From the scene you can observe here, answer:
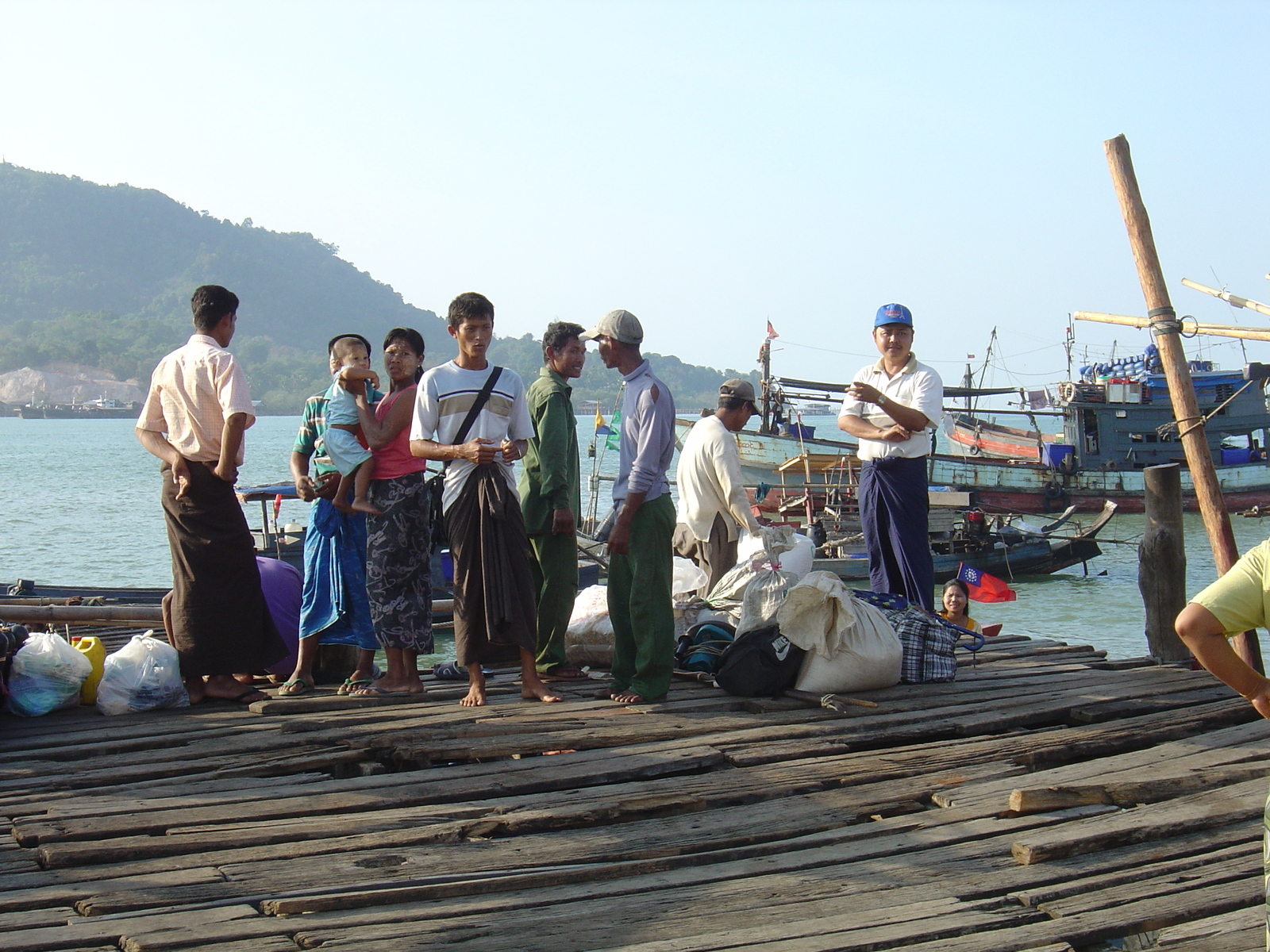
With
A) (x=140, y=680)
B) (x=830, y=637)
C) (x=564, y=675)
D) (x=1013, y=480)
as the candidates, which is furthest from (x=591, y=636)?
(x=1013, y=480)

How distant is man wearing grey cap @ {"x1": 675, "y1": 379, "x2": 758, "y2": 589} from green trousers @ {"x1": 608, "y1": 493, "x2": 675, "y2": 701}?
1198 mm

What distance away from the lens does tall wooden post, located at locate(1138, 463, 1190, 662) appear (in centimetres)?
599

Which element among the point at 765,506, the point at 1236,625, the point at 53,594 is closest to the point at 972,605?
the point at 765,506

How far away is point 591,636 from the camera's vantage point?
5.75 m

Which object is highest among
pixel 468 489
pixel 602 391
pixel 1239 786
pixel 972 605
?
pixel 602 391

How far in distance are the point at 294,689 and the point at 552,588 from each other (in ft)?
4.30

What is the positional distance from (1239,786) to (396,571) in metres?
3.48

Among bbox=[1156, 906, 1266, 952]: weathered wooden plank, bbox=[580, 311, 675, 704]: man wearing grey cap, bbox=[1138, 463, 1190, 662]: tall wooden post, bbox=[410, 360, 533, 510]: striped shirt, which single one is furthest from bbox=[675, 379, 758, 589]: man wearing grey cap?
bbox=[1156, 906, 1266, 952]: weathered wooden plank

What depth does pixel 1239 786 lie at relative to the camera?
12.3ft

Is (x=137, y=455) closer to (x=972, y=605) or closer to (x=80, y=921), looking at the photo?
(x=972, y=605)

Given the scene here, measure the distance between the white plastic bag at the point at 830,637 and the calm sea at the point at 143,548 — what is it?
40.8 ft

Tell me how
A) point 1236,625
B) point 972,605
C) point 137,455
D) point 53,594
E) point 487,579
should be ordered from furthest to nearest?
point 137,455, point 972,605, point 53,594, point 487,579, point 1236,625

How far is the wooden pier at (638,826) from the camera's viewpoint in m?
2.61

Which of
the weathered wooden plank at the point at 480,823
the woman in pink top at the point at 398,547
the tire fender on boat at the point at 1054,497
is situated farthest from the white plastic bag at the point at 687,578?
the tire fender on boat at the point at 1054,497
